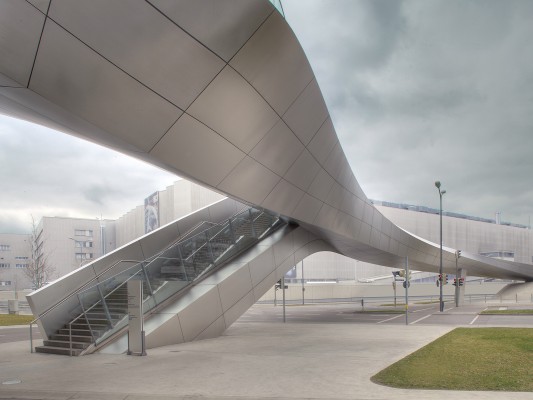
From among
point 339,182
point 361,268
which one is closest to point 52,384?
point 339,182

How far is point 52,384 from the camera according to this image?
9.36 metres

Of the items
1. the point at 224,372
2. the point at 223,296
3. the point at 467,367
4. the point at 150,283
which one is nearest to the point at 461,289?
the point at 223,296

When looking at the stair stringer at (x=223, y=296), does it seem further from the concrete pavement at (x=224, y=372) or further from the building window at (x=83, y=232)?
the building window at (x=83, y=232)

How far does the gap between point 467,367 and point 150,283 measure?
9.54 metres

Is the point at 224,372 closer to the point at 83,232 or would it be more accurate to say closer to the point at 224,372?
the point at 224,372

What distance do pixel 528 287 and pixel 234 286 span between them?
5948 cm

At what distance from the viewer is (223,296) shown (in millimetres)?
17812

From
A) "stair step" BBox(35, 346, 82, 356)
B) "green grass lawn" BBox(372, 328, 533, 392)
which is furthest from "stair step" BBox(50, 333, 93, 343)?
"green grass lawn" BBox(372, 328, 533, 392)

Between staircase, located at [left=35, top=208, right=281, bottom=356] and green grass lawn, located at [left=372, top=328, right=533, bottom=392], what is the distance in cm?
806

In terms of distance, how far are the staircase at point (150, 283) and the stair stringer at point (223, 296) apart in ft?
1.32

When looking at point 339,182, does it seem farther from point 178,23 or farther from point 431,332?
point 178,23

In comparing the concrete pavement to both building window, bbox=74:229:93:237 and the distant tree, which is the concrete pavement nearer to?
the distant tree

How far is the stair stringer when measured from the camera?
15.4 metres

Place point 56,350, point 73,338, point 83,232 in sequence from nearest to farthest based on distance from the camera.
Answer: point 56,350
point 73,338
point 83,232
